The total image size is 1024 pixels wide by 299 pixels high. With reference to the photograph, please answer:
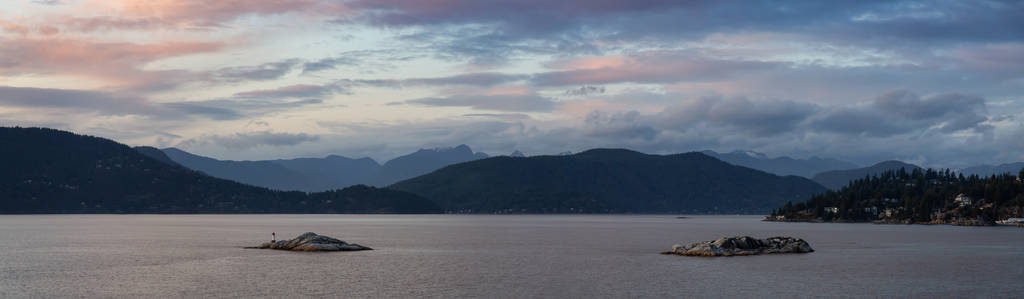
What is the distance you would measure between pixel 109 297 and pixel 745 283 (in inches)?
2102

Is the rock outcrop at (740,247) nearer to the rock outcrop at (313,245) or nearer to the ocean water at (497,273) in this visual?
the ocean water at (497,273)

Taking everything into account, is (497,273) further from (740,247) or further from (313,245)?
(740,247)

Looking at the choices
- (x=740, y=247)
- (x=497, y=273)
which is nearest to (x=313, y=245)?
(x=497, y=273)

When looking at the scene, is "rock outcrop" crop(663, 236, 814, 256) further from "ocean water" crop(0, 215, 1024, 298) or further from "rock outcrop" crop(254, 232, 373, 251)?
"rock outcrop" crop(254, 232, 373, 251)

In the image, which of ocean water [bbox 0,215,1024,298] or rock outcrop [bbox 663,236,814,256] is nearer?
ocean water [bbox 0,215,1024,298]

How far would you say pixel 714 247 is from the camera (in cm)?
11338

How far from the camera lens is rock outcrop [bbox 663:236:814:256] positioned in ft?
370

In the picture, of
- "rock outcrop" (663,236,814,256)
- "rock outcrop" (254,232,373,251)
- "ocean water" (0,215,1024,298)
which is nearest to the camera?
"ocean water" (0,215,1024,298)

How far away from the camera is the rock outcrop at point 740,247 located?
112812mm

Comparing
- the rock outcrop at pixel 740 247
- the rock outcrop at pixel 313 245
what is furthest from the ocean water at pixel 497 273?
the rock outcrop at pixel 313 245

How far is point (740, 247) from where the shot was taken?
116m

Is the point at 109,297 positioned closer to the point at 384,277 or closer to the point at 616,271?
the point at 384,277

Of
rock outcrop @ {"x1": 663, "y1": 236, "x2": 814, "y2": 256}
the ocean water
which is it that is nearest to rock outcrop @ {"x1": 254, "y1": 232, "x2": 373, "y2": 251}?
the ocean water

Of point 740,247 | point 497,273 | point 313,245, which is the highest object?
point 740,247
